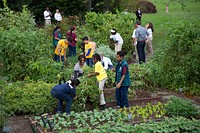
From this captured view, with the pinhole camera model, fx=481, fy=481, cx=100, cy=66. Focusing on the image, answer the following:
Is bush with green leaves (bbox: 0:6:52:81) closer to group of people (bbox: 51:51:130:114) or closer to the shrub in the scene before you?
group of people (bbox: 51:51:130:114)

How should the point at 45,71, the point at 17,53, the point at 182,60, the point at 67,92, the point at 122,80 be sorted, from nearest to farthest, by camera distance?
the point at 67,92 < the point at 122,80 < the point at 45,71 < the point at 17,53 < the point at 182,60

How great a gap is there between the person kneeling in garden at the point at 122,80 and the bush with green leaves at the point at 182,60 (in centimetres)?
322

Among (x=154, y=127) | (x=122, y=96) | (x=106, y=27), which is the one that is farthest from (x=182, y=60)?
(x=106, y=27)

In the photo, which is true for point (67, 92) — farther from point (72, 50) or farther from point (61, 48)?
point (72, 50)

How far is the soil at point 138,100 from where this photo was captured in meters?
12.7

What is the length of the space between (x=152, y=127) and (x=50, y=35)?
12.8 m

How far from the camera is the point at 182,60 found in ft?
55.1

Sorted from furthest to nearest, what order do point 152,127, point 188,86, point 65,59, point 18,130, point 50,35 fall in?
point 50,35 < point 65,59 < point 188,86 < point 18,130 < point 152,127

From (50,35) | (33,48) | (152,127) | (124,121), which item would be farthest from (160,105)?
(50,35)

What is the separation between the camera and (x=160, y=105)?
45.1 ft

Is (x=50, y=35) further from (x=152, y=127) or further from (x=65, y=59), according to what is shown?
(x=152, y=127)

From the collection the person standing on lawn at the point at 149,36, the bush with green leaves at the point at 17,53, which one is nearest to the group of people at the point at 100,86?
the bush with green leaves at the point at 17,53

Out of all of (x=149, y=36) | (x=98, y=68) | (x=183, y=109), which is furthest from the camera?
(x=149, y=36)

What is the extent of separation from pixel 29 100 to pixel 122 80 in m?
2.76
